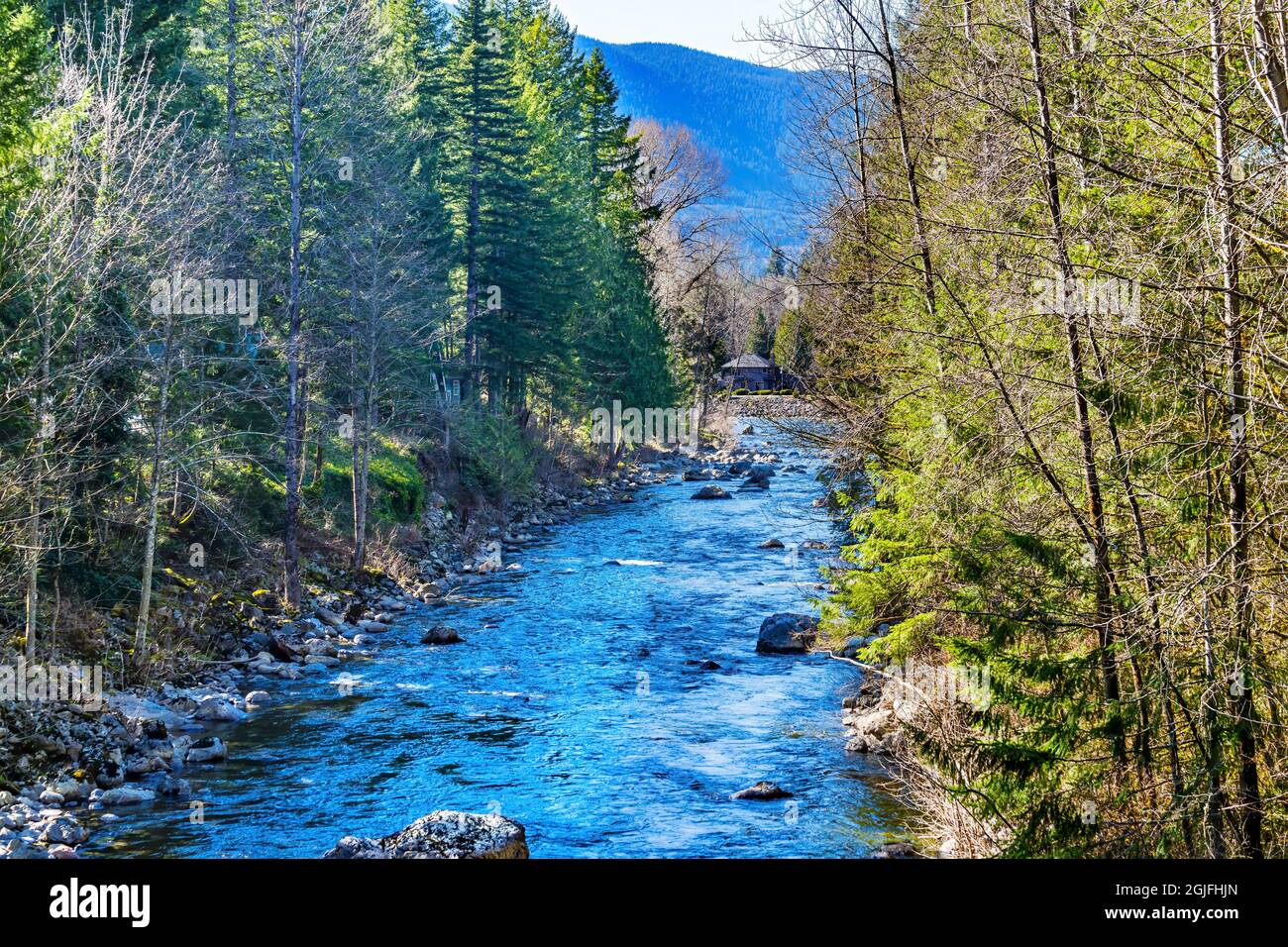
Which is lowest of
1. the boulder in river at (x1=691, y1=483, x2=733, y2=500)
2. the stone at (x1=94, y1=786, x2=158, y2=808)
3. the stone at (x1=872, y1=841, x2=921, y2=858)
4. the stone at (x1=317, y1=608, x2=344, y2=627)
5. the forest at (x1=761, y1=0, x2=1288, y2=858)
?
the stone at (x1=872, y1=841, x2=921, y2=858)

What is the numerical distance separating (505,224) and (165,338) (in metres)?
22.7


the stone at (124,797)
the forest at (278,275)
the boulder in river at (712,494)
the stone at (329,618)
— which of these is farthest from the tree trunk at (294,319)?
the boulder in river at (712,494)

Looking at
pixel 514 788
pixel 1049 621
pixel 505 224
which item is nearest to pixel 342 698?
pixel 514 788

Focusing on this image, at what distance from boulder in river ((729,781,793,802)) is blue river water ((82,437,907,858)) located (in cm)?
17

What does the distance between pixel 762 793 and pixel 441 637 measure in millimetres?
10008

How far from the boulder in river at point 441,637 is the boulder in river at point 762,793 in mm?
9661

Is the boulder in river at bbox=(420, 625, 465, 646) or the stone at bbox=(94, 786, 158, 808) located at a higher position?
the boulder in river at bbox=(420, 625, 465, 646)

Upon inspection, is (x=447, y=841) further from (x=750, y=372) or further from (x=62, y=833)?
(x=750, y=372)

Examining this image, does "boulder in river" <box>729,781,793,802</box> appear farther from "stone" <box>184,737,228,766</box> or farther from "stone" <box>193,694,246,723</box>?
"stone" <box>193,694,246,723</box>

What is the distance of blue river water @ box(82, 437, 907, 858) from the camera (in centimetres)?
1288

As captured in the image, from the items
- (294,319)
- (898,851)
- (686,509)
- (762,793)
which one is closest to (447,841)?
(762,793)

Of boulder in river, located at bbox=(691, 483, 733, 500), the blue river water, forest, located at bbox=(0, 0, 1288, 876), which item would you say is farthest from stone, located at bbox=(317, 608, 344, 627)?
boulder in river, located at bbox=(691, 483, 733, 500)

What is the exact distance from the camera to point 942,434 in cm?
1246

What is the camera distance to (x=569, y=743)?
645 inches
